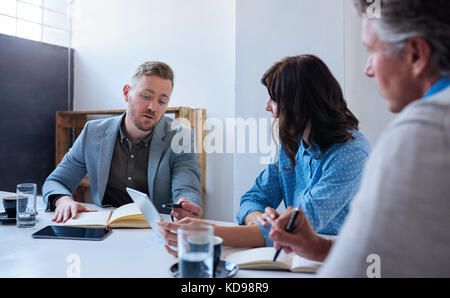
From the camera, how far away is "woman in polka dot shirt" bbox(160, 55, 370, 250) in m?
1.21

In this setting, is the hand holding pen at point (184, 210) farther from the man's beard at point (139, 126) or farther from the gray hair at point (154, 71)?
the gray hair at point (154, 71)

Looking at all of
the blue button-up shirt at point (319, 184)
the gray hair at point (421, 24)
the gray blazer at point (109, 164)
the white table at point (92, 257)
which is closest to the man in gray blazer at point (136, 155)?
the gray blazer at point (109, 164)

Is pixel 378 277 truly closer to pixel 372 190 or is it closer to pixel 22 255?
pixel 372 190

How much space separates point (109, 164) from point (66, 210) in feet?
1.64

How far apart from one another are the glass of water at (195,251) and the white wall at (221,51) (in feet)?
5.86

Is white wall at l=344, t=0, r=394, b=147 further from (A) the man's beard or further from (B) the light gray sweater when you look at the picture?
(B) the light gray sweater

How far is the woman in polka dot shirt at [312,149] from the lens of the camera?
Result: 1.21m

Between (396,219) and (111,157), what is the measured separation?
175cm

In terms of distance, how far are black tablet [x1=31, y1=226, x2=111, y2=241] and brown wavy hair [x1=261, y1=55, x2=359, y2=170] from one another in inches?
32.8

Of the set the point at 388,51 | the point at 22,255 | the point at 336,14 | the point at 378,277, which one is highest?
the point at 336,14

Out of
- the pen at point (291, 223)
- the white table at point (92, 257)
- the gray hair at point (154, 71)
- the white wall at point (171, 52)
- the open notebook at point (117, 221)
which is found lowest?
the white table at point (92, 257)

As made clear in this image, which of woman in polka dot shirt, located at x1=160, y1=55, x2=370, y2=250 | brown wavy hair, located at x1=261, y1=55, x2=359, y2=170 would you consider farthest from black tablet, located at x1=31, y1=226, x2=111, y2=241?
brown wavy hair, located at x1=261, y1=55, x2=359, y2=170
